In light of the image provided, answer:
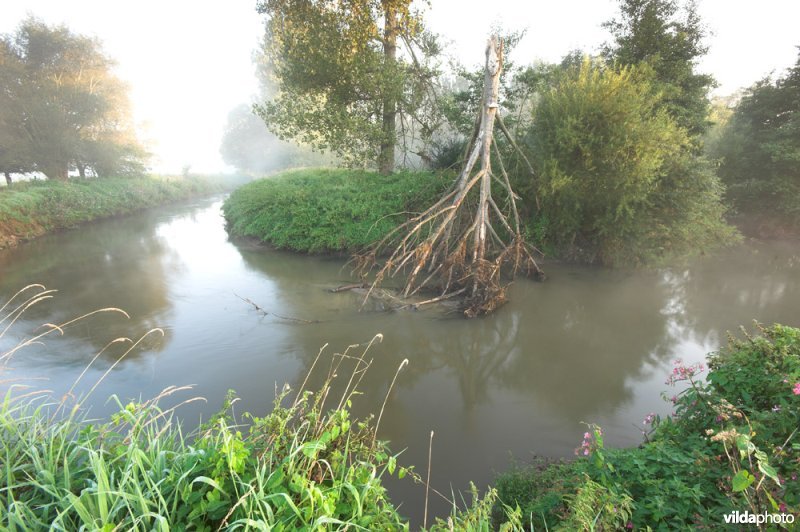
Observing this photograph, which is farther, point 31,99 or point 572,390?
point 31,99

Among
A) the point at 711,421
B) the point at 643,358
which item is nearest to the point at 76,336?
the point at 711,421

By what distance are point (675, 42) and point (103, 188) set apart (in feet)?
90.6

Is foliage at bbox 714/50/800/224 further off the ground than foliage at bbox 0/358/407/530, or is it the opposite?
foliage at bbox 714/50/800/224

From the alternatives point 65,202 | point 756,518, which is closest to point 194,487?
point 756,518

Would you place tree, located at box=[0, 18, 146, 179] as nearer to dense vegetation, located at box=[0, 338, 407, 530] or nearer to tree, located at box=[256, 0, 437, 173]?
tree, located at box=[256, 0, 437, 173]

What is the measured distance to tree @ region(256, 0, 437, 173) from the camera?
12.8m

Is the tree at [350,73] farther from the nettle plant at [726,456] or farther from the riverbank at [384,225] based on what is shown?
the nettle plant at [726,456]

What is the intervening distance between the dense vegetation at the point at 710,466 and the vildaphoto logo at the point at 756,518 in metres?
Answer: 0.04

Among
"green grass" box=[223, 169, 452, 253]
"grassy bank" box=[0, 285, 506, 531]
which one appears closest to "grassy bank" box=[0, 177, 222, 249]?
"green grass" box=[223, 169, 452, 253]

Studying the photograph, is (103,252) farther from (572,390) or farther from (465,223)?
(572,390)

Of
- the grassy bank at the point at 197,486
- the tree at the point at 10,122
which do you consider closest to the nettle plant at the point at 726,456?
the grassy bank at the point at 197,486

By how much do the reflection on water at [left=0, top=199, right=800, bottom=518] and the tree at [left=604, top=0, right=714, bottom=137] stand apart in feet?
16.6

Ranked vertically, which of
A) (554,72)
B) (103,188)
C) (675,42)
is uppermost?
(675,42)

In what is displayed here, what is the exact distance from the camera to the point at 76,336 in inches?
291
